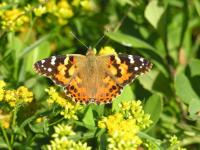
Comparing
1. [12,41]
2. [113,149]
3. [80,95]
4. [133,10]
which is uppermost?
[133,10]

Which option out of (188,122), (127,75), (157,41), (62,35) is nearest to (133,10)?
(157,41)

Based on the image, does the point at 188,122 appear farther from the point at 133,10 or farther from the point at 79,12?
the point at 79,12

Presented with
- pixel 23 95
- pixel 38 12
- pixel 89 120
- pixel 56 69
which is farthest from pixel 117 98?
pixel 38 12

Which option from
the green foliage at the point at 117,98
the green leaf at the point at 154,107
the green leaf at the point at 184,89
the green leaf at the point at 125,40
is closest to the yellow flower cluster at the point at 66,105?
the green foliage at the point at 117,98

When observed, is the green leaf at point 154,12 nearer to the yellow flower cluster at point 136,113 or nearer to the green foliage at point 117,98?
the green foliage at point 117,98

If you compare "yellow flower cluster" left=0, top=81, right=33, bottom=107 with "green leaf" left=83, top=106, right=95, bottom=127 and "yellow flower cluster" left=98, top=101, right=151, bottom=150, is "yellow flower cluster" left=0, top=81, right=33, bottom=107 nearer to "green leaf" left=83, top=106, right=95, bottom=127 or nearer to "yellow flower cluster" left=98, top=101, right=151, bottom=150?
"green leaf" left=83, top=106, right=95, bottom=127
